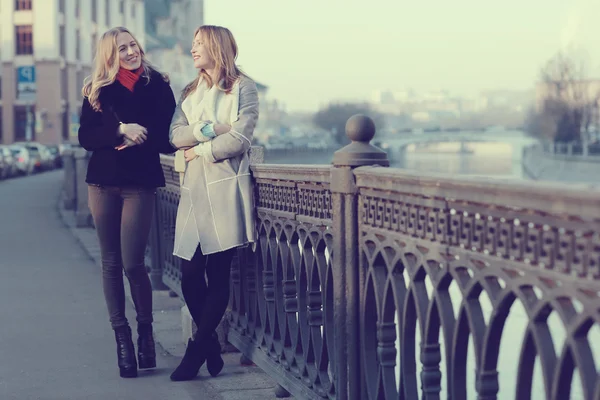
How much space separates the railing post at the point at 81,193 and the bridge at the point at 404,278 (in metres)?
Answer: 11.2

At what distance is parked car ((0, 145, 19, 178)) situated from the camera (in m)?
44.0

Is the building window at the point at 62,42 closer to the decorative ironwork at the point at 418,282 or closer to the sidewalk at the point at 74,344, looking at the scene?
the sidewalk at the point at 74,344

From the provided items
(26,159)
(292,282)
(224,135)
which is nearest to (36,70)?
(26,159)

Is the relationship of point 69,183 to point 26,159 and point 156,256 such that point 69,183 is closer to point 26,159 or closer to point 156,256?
point 156,256

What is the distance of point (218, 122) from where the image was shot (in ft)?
17.7

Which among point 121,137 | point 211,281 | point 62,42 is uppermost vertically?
point 62,42

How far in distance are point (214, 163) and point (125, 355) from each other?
1218mm

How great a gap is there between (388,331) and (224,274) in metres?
1.72

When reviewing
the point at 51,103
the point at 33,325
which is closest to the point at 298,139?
the point at 51,103

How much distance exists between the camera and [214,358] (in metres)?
5.77

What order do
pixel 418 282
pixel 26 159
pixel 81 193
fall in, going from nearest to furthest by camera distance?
pixel 418 282, pixel 81 193, pixel 26 159

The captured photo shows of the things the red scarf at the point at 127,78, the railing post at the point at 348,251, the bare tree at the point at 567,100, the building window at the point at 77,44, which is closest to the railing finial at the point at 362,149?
the railing post at the point at 348,251

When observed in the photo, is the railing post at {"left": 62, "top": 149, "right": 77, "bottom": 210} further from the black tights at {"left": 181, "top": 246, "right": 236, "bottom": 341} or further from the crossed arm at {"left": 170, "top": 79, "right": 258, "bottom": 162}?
the crossed arm at {"left": 170, "top": 79, "right": 258, "bottom": 162}

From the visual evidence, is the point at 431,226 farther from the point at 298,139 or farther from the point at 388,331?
the point at 298,139
